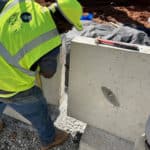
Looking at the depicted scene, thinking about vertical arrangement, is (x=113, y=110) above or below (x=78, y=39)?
below

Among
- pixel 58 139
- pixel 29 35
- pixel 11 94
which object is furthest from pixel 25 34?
pixel 58 139

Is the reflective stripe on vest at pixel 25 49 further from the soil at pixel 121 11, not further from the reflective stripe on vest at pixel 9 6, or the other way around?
the soil at pixel 121 11

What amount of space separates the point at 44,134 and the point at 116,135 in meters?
0.76

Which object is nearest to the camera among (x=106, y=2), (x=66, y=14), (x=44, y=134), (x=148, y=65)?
(x=66, y=14)

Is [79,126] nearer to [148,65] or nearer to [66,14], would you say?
[148,65]

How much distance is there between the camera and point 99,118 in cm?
312

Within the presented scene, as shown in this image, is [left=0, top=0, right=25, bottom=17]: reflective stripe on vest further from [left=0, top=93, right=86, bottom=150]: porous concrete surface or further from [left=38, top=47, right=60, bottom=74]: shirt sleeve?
[left=0, top=93, right=86, bottom=150]: porous concrete surface

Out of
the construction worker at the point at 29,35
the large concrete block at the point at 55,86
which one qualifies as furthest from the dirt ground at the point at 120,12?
the construction worker at the point at 29,35

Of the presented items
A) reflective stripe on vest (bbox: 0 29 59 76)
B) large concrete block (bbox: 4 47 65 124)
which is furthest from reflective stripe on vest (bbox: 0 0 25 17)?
large concrete block (bbox: 4 47 65 124)

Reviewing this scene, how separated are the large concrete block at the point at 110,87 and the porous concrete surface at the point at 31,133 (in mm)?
182

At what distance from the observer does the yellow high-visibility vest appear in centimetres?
223

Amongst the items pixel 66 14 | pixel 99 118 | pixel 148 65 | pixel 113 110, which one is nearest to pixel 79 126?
pixel 99 118

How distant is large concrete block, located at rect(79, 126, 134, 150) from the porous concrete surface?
141 millimetres

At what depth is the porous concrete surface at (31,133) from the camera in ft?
10.4
